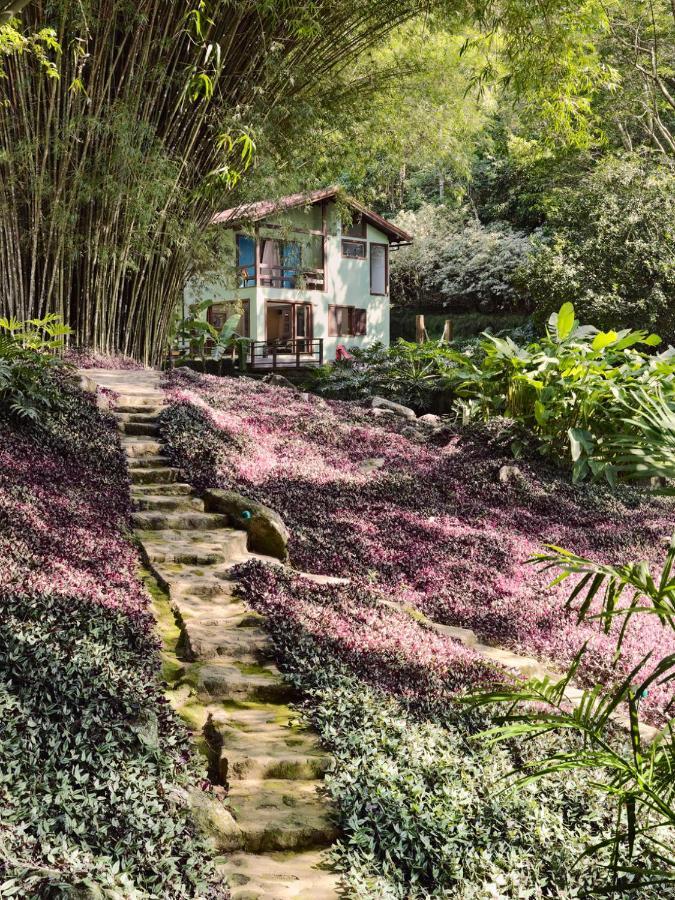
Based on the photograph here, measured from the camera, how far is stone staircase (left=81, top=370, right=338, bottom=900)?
2223mm

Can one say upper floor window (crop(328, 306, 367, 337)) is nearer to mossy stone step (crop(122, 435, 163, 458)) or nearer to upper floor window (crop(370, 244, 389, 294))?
upper floor window (crop(370, 244, 389, 294))

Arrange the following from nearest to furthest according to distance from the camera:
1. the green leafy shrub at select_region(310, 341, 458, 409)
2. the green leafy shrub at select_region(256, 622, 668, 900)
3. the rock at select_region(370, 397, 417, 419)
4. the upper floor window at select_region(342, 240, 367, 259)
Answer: the green leafy shrub at select_region(256, 622, 668, 900), the rock at select_region(370, 397, 417, 419), the green leafy shrub at select_region(310, 341, 458, 409), the upper floor window at select_region(342, 240, 367, 259)

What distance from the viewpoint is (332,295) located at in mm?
25562

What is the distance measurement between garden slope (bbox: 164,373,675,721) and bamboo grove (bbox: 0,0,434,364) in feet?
6.62

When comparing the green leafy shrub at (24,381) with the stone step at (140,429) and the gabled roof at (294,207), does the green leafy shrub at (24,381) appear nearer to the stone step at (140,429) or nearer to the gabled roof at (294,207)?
the stone step at (140,429)

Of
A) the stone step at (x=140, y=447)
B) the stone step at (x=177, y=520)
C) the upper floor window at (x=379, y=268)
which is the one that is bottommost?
the stone step at (x=177, y=520)

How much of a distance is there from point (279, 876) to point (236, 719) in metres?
0.79

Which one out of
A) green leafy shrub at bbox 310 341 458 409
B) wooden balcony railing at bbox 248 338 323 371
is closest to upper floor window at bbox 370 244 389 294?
wooden balcony railing at bbox 248 338 323 371

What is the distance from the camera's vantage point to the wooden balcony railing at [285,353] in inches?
787

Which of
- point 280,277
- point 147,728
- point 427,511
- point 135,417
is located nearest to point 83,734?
point 147,728

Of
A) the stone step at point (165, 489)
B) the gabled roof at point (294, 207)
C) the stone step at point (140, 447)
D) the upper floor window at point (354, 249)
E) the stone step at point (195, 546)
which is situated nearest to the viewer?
the stone step at point (195, 546)

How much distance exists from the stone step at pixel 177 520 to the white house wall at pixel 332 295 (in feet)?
60.3

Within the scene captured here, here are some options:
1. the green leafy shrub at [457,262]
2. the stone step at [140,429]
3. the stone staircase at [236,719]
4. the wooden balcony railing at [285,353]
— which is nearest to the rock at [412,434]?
the stone step at [140,429]

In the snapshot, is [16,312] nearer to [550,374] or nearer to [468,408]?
[468,408]
